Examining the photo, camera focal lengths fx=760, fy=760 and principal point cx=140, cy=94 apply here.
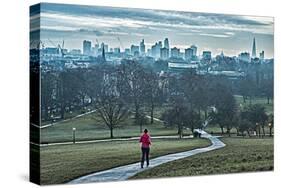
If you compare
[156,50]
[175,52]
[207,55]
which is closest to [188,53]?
[175,52]

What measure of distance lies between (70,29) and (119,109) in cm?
160

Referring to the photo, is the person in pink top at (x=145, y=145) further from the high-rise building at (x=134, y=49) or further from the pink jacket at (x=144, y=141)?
the high-rise building at (x=134, y=49)

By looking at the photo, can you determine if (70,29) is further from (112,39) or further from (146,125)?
(146,125)

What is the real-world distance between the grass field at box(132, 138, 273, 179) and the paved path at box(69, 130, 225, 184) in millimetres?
78

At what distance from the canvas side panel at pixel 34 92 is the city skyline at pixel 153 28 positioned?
14 cm

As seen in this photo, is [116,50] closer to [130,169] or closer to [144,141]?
[144,141]

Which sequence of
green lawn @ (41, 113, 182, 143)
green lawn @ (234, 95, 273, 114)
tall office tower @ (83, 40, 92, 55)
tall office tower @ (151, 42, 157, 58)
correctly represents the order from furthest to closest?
green lawn @ (234, 95, 273, 114)
tall office tower @ (151, 42, 157, 58)
tall office tower @ (83, 40, 92, 55)
green lawn @ (41, 113, 182, 143)

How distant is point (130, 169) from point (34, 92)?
209cm

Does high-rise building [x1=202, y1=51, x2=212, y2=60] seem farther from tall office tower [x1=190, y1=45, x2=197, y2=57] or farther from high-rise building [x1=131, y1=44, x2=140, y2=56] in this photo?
high-rise building [x1=131, y1=44, x2=140, y2=56]

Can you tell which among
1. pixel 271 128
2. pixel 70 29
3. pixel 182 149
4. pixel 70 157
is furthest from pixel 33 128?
pixel 271 128

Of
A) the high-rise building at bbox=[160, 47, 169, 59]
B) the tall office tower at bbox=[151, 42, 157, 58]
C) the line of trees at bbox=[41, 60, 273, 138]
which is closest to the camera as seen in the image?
the line of trees at bbox=[41, 60, 273, 138]

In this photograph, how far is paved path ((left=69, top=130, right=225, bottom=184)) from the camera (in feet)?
40.8

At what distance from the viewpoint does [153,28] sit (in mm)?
13172

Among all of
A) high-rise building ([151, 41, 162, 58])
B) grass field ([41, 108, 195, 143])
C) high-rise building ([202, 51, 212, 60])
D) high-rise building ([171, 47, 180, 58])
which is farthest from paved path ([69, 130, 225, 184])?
high-rise building ([151, 41, 162, 58])
